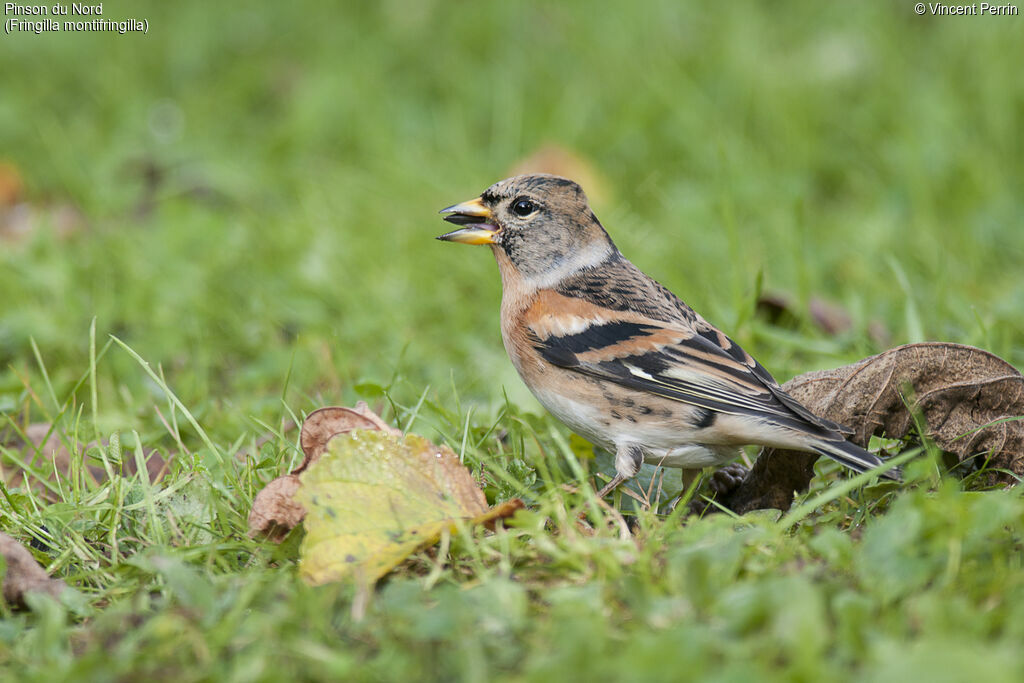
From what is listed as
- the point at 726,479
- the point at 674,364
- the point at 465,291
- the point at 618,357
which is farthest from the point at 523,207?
the point at 465,291

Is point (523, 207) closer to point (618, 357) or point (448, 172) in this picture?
point (618, 357)

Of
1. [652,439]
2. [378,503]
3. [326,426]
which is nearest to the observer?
[378,503]

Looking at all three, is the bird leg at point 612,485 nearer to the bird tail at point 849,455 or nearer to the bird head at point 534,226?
the bird tail at point 849,455

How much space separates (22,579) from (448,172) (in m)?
4.24

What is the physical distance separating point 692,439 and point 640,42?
4.64 m

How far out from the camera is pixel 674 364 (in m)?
3.27

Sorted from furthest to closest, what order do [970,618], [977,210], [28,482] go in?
[977,210] < [28,482] < [970,618]

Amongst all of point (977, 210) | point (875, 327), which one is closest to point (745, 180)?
point (977, 210)

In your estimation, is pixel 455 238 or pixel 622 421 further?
pixel 455 238

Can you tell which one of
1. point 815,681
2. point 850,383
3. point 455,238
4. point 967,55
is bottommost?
point 815,681

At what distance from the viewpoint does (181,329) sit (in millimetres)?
4770

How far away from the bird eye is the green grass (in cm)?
65

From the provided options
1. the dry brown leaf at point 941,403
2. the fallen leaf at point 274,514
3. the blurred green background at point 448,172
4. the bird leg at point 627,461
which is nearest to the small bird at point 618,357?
the bird leg at point 627,461

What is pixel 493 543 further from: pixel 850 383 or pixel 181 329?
pixel 181 329
